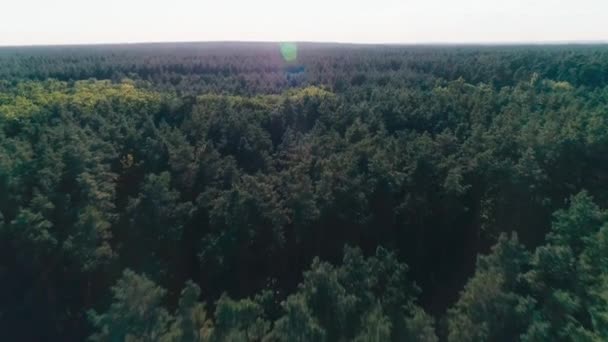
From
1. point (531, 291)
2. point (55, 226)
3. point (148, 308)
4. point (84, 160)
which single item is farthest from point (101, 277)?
point (531, 291)

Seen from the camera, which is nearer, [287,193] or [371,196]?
[287,193]

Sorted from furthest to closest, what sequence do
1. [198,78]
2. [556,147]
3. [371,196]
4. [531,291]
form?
[198,78], [556,147], [371,196], [531,291]

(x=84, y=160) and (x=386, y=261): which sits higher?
(x=84, y=160)

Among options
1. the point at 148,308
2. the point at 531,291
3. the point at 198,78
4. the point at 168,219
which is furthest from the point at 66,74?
the point at 531,291

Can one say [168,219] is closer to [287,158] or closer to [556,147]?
[287,158]

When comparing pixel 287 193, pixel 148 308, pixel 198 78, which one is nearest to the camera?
pixel 148 308

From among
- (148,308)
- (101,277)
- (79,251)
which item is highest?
(148,308)
